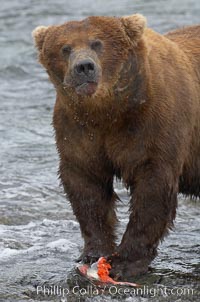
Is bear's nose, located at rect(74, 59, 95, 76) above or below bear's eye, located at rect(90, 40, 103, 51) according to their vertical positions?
below

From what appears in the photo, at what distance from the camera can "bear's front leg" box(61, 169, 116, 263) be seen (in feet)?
23.4

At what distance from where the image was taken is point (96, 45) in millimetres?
6664

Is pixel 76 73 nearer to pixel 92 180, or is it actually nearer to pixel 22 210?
pixel 92 180

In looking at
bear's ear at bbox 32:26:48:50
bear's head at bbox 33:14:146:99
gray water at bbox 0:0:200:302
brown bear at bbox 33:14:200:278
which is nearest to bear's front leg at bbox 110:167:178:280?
brown bear at bbox 33:14:200:278

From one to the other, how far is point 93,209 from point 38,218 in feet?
4.96

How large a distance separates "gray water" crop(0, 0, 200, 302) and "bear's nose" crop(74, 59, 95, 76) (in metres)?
1.46

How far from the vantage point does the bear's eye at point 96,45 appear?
21.8 ft

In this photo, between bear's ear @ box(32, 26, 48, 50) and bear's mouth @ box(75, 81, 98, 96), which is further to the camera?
bear's ear @ box(32, 26, 48, 50)

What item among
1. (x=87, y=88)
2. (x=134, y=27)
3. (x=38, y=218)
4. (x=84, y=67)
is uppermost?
(x=134, y=27)

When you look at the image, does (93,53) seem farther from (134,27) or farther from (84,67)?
(134,27)

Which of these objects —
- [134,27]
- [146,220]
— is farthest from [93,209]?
[134,27]

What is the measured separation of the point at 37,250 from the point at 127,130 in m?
1.37

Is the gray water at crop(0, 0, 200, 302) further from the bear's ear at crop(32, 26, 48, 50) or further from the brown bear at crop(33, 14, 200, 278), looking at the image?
the bear's ear at crop(32, 26, 48, 50)

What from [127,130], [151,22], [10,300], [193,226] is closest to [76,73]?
[127,130]
